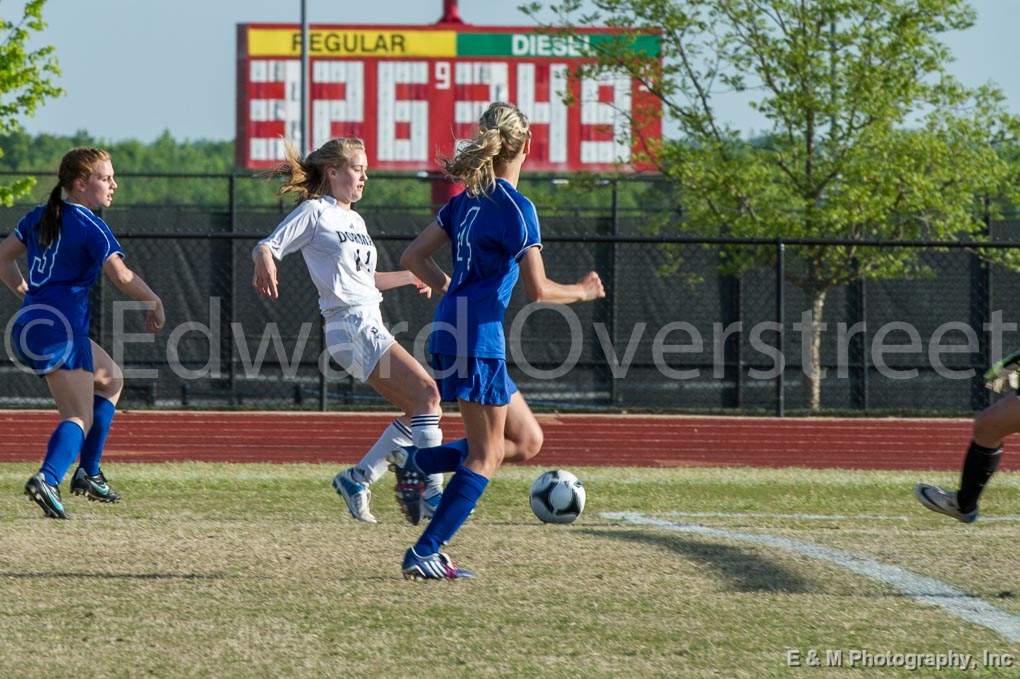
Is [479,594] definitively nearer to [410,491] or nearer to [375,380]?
[410,491]

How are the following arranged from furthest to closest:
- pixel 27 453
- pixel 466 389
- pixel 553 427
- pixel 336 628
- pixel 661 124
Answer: pixel 661 124, pixel 553 427, pixel 27 453, pixel 466 389, pixel 336 628

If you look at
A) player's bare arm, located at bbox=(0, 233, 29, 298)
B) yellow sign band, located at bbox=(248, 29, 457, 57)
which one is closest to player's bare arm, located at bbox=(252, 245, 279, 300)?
player's bare arm, located at bbox=(0, 233, 29, 298)

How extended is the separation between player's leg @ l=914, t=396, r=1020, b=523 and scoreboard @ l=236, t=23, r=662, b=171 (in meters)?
17.9

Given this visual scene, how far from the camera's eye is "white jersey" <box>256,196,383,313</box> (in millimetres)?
7055

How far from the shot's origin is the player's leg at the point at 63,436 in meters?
7.13

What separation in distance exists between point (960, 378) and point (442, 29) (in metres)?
10.3

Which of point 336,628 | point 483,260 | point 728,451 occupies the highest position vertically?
point 483,260

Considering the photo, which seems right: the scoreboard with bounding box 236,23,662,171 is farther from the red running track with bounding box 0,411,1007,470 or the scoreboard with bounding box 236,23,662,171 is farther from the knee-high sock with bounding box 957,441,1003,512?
the knee-high sock with bounding box 957,441,1003,512

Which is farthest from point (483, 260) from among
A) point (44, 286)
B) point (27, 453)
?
point (27, 453)

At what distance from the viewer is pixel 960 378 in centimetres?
1944

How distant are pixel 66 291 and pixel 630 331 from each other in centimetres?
1334

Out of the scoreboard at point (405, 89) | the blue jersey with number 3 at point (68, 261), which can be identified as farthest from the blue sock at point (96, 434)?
the scoreboard at point (405, 89)

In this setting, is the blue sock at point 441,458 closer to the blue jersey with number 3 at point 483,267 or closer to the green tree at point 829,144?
the blue jersey with number 3 at point 483,267

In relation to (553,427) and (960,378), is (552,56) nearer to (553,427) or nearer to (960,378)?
(960,378)
